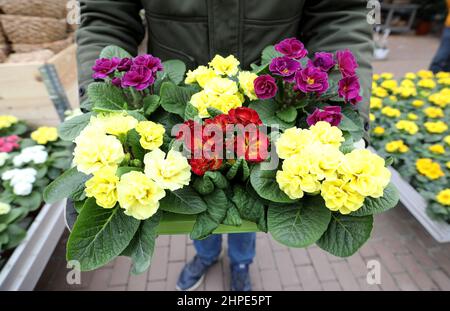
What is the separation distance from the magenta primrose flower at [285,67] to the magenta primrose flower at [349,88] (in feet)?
0.48

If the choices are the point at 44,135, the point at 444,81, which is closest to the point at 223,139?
the point at 44,135

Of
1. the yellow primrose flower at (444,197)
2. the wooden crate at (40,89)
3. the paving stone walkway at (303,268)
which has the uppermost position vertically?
the wooden crate at (40,89)

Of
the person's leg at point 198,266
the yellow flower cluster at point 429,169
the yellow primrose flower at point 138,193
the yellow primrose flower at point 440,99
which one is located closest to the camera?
the yellow primrose flower at point 138,193

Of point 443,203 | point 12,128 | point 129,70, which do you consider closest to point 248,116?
point 129,70

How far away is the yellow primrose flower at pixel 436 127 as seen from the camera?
2.37m

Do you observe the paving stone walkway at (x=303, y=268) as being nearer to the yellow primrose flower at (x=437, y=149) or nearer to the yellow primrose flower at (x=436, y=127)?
the yellow primrose flower at (x=437, y=149)

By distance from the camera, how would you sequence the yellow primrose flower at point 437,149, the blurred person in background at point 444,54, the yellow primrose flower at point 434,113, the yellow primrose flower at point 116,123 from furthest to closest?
the blurred person in background at point 444,54 → the yellow primrose flower at point 434,113 → the yellow primrose flower at point 437,149 → the yellow primrose flower at point 116,123

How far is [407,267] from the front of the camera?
2072 mm

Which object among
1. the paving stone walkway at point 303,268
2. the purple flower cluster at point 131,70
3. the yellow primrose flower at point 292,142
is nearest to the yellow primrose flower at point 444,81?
the paving stone walkway at point 303,268

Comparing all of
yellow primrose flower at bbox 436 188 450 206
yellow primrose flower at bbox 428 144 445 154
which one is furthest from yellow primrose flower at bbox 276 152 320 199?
yellow primrose flower at bbox 428 144 445 154

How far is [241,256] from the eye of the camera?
1.78 metres

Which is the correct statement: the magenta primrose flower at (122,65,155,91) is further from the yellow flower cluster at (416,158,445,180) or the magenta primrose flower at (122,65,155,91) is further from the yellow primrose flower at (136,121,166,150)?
the yellow flower cluster at (416,158,445,180)

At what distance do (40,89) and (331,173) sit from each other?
2152 mm
